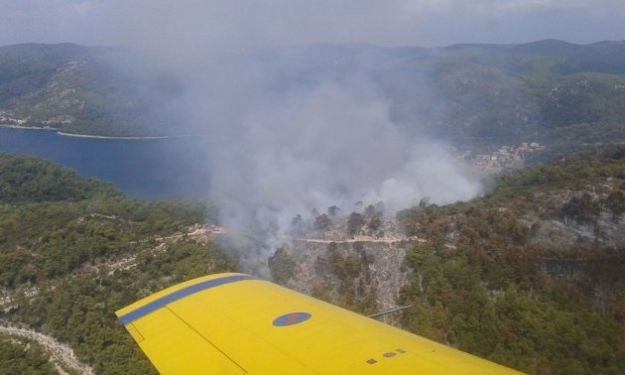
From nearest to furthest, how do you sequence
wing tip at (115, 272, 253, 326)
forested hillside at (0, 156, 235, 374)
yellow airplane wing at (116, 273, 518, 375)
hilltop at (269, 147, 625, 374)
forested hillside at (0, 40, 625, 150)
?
yellow airplane wing at (116, 273, 518, 375) → wing tip at (115, 272, 253, 326) → hilltop at (269, 147, 625, 374) → forested hillside at (0, 156, 235, 374) → forested hillside at (0, 40, 625, 150)

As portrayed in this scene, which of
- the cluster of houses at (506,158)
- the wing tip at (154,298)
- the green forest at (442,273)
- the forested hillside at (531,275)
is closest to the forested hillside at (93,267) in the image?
the green forest at (442,273)

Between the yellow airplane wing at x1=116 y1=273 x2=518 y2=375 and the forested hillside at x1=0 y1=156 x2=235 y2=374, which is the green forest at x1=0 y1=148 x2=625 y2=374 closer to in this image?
the forested hillside at x1=0 y1=156 x2=235 y2=374

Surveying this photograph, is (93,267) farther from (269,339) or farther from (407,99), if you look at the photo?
(407,99)

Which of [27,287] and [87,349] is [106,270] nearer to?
[27,287]

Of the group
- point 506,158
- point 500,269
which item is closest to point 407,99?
point 506,158

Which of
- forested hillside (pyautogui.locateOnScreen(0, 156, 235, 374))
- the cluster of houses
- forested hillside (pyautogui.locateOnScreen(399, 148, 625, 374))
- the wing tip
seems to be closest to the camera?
the wing tip

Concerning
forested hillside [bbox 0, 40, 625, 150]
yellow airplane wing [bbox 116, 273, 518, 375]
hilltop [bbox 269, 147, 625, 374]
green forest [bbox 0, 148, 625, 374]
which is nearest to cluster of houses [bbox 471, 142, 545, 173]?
forested hillside [bbox 0, 40, 625, 150]
